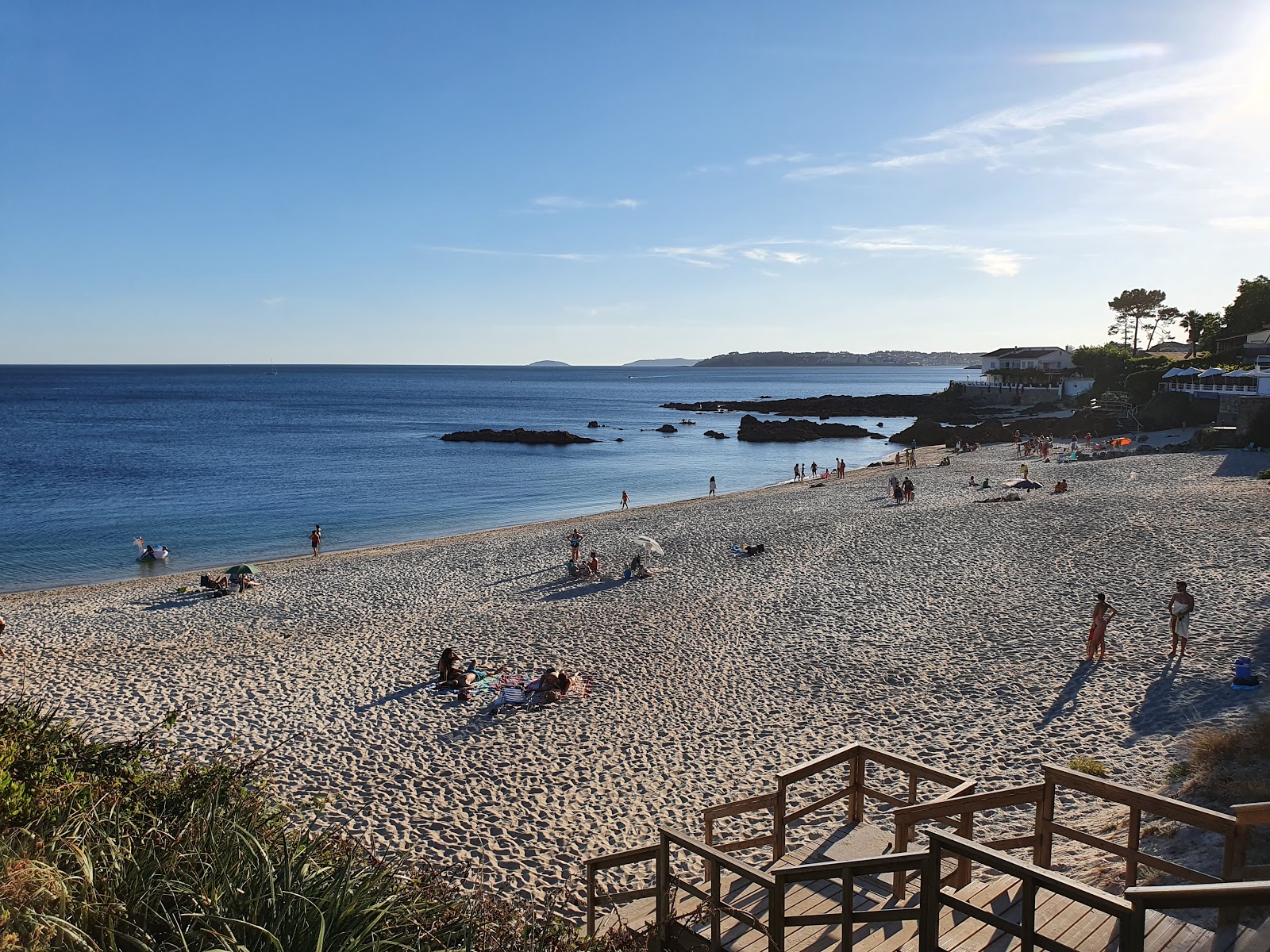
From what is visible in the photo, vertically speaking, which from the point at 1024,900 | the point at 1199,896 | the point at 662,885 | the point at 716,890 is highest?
the point at 1199,896

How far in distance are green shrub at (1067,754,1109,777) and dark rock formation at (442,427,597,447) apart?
64043 mm

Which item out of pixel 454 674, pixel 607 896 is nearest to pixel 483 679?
pixel 454 674

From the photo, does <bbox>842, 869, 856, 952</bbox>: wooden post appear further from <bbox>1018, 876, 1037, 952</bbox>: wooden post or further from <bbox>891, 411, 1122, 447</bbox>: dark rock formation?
<bbox>891, 411, 1122, 447</bbox>: dark rock formation

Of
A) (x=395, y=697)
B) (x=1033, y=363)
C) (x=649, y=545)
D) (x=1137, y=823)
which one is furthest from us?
(x=1033, y=363)

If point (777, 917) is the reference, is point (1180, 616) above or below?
below

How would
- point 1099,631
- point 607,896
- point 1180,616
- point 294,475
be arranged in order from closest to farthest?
point 607,896, point 1180,616, point 1099,631, point 294,475

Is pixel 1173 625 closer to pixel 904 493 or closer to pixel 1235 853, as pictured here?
pixel 1235 853

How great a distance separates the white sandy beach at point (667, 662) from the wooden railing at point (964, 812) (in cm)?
438

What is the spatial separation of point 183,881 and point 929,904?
3.99 meters

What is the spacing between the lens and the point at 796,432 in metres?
77.8

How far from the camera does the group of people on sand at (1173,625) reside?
1362cm

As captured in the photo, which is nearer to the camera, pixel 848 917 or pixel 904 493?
pixel 848 917

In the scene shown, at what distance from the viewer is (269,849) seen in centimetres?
518

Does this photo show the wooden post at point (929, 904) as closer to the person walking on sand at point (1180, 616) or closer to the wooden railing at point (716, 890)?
the wooden railing at point (716, 890)
